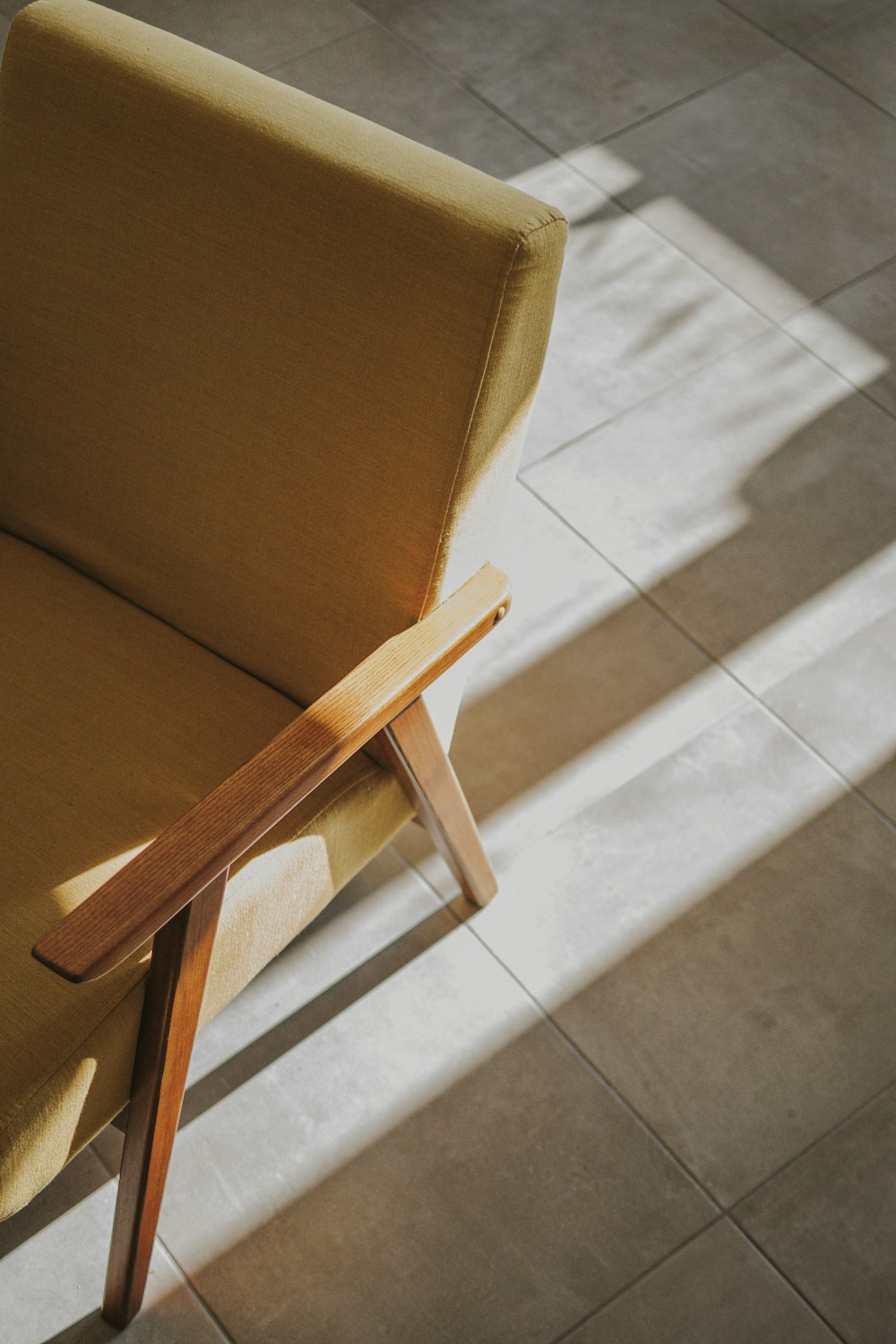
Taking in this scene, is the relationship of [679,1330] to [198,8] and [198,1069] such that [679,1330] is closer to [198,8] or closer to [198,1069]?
[198,1069]

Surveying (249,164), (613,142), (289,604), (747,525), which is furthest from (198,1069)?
(613,142)

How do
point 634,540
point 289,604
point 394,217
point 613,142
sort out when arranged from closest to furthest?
point 394,217
point 289,604
point 634,540
point 613,142

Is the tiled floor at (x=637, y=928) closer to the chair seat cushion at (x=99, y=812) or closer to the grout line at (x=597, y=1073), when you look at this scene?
the grout line at (x=597, y=1073)

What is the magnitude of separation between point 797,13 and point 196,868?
8.86 ft

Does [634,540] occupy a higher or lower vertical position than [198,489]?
lower

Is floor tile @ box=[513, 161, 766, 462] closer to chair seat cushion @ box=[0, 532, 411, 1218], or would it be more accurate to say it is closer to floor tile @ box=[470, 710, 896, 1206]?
floor tile @ box=[470, 710, 896, 1206]

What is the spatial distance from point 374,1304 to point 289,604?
747 millimetres

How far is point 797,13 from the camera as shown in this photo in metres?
2.91

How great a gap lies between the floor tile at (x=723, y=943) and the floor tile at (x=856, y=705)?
0.04m

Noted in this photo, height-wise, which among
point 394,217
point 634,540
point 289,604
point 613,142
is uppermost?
point 394,217

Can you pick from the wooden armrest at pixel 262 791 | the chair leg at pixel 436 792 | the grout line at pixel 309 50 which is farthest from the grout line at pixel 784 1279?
the grout line at pixel 309 50

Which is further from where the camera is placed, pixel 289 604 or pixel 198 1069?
pixel 198 1069

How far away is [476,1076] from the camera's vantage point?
5.03 ft

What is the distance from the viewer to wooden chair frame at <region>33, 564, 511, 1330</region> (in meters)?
0.96
